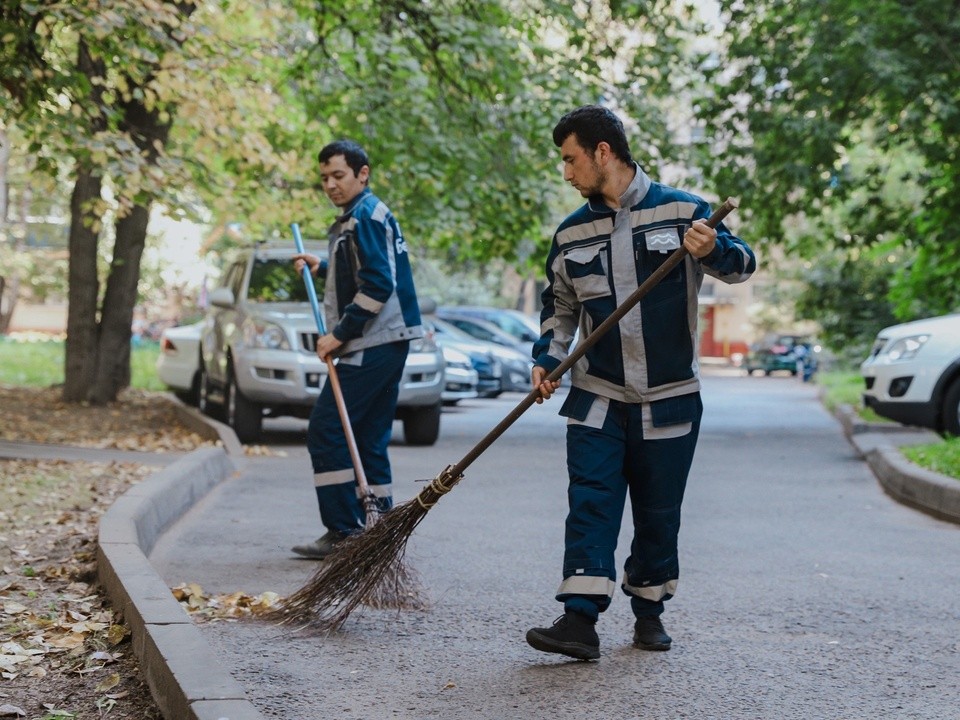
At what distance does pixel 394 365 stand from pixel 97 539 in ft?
5.14

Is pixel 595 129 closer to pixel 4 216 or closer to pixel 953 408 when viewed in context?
pixel 953 408

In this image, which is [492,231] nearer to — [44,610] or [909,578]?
[909,578]

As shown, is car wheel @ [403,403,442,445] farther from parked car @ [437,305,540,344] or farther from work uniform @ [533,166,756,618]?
parked car @ [437,305,540,344]

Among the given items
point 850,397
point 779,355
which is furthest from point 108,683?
point 779,355

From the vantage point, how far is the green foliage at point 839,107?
1684 cm

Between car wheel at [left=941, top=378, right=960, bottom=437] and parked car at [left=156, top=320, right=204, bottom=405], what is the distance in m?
8.17

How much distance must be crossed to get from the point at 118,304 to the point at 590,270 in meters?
13.7

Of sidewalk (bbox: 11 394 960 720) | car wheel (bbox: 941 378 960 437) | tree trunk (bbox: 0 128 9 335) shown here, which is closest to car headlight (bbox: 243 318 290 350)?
sidewalk (bbox: 11 394 960 720)

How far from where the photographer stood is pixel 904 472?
11.0 m

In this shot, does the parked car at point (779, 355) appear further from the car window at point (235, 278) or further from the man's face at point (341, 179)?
the man's face at point (341, 179)

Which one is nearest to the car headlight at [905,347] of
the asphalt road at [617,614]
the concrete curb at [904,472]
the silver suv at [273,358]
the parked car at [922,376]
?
the parked car at [922,376]

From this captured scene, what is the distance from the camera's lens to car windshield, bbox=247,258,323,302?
50.9ft

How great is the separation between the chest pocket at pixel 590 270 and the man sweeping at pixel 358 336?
191 cm

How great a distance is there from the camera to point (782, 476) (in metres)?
12.7
